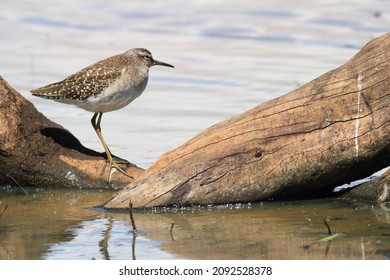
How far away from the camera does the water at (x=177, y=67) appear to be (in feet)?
26.7

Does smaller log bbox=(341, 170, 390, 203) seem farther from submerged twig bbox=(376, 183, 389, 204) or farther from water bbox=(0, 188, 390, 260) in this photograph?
water bbox=(0, 188, 390, 260)

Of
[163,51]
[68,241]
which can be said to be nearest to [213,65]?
[163,51]

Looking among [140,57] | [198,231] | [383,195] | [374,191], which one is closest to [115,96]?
[140,57]

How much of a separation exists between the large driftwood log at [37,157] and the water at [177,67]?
14.2 inches

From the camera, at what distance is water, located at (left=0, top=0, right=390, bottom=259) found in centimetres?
814

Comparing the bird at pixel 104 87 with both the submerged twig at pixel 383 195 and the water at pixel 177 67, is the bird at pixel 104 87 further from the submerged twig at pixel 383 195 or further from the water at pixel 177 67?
the submerged twig at pixel 383 195

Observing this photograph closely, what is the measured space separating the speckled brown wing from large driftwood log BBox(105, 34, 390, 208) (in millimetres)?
1814

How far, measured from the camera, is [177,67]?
15578mm

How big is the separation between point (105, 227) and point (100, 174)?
5.84ft

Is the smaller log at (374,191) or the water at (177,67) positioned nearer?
the water at (177,67)

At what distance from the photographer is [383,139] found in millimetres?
8781

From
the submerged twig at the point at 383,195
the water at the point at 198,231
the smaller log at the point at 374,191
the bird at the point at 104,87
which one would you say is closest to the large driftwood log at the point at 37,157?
the bird at the point at 104,87

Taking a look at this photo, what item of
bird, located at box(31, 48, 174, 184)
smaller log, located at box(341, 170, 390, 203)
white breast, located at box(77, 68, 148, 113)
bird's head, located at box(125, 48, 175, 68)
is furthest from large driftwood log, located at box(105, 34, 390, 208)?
bird's head, located at box(125, 48, 175, 68)

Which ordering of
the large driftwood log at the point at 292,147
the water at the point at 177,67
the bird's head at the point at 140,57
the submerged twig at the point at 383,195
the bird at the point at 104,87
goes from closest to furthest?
the water at the point at 177,67 → the large driftwood log at the point at 292,147 → the submerged twig at the point at 383,195 → the bird at the point at 104,87 → the bird's head at the point at 140,57
